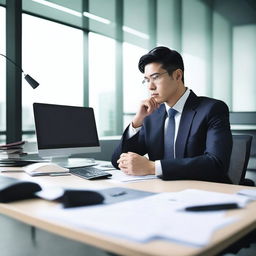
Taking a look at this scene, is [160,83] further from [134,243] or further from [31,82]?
[134,243]

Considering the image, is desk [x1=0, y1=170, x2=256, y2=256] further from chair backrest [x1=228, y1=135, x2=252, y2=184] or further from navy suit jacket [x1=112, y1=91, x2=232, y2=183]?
chair backrest [x1=228, y1=135, x2=252, y2=184]

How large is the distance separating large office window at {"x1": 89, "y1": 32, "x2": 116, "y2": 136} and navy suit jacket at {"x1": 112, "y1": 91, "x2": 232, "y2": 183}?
229cm

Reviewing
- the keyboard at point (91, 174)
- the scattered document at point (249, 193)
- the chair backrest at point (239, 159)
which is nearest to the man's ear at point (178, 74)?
the chair backrest at point (239, 159)

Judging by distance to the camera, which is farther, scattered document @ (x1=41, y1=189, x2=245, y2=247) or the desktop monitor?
the desktop monitor

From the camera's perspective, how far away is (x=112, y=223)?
0.75 meters

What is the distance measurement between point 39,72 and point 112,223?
3.11m

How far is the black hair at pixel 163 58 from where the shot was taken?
188cm

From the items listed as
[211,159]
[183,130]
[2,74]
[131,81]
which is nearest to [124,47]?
[131,81]

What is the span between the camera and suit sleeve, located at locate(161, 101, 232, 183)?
1.48 m

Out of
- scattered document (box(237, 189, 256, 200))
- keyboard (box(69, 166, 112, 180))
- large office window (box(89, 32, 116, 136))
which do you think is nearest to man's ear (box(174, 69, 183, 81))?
keyboard (box(69, 166, 112, 180))

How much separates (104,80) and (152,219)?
369 centimetres

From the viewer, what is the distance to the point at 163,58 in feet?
6.23

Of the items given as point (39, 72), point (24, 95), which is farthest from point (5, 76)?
point (39, 72)

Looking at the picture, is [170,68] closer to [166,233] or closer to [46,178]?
[46,178]
